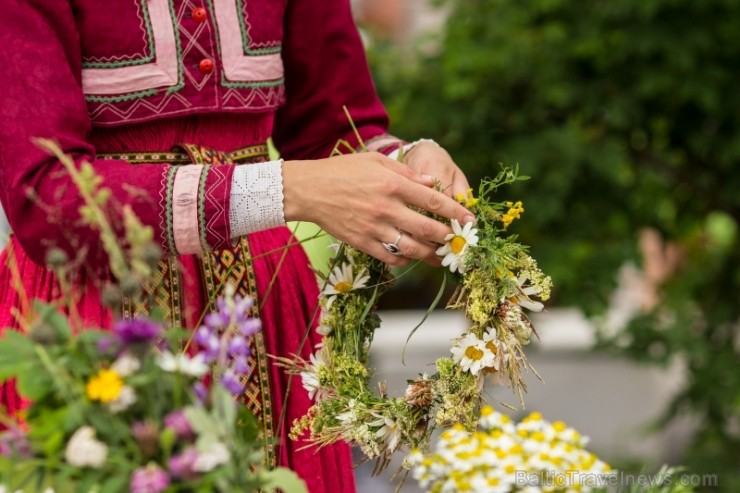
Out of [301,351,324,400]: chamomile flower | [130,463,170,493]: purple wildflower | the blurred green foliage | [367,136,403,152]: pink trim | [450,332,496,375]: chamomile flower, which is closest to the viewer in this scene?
[130,463,170,493]: purple wildflower

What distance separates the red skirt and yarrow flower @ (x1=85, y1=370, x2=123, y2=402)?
18.7 inches

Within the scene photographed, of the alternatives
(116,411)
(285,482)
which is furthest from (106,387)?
(285,482)

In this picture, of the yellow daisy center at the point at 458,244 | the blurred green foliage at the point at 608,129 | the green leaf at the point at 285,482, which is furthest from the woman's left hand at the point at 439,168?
the blurred green foliage at the point at 608,129

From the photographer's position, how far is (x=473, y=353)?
1.37 m

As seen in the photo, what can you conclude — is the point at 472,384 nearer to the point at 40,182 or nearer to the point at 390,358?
the point at 40,182

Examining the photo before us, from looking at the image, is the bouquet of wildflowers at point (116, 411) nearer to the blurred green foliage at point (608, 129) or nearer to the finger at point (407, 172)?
the finger at point (407, 172)

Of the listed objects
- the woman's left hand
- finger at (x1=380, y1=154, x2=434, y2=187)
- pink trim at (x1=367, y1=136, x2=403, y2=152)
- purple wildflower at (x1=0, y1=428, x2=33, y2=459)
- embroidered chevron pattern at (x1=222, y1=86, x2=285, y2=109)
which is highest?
embroidered chevron pattern at (x1=222, y1=86, x2=285, y2=109)

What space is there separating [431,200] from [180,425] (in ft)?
1.70

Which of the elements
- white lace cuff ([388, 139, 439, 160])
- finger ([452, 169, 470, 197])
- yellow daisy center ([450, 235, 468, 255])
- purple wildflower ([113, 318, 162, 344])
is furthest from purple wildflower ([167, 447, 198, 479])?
white lace cuff ([388, 139, 439, 160])

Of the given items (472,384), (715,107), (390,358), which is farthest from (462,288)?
(390,358)

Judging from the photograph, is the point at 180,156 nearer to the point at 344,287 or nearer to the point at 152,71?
the point at 152,71

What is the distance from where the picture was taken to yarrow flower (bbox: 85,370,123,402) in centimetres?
97

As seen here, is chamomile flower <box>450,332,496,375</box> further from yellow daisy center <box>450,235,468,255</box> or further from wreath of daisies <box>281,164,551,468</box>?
yellow daisy center <box>450,235,468,255</box>

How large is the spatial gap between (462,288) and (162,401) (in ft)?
1.65
